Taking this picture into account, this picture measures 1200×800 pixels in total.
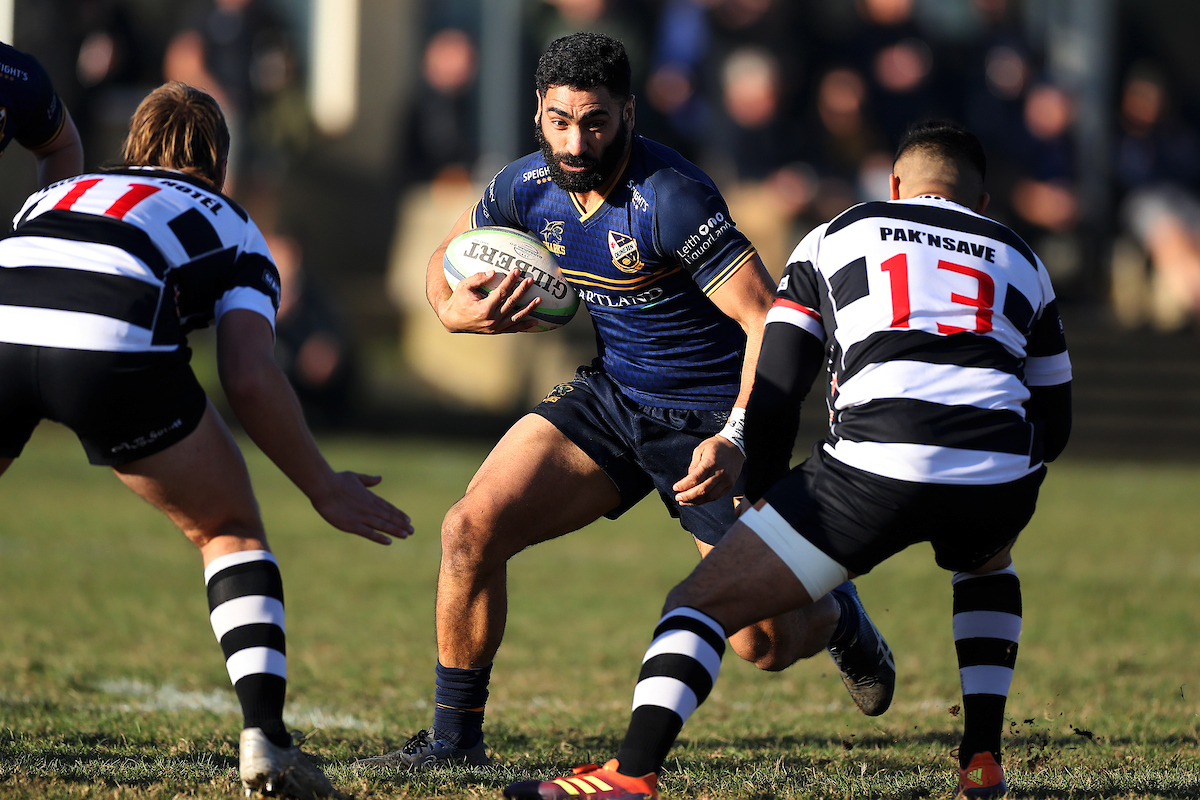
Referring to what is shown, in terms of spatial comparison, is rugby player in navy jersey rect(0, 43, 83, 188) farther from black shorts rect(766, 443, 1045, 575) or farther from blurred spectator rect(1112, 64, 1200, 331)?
blurred spectator rect(1112, 64, 1200, 331)

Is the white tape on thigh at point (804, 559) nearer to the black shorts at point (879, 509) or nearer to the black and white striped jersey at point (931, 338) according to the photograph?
the black shorts at point (879, 509)

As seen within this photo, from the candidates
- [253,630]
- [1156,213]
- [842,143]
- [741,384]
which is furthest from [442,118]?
[253,630]

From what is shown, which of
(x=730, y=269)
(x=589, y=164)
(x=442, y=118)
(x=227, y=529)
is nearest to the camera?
(x=227, y=529)

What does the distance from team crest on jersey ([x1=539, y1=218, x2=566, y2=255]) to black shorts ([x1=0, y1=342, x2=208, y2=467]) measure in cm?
165

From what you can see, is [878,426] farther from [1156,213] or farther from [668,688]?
[1156,213]

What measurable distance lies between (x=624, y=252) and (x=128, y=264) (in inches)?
70.9

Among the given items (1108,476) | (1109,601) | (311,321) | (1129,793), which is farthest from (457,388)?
(1129,793)

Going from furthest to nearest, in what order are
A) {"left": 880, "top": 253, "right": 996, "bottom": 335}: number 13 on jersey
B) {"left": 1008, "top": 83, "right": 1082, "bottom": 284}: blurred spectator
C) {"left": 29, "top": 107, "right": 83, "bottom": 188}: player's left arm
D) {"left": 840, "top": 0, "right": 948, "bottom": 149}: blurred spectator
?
{"left": 1008, "top": 83, "right": 1082, "bottom": 284}: blurred spectator < {"left": 840, "top": 0, "right": 948, "bottom": 149}: blurred spectator < {"left": 29, "top": 107, "right": 83, "bottom": 188}: player's left arm < {"left": 880, "top": 253, "right": 996, "bottom": 335}: number 13 on jersey

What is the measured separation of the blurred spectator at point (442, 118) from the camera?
1769 centimetres

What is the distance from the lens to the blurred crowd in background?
15680mm

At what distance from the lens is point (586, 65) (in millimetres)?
4645

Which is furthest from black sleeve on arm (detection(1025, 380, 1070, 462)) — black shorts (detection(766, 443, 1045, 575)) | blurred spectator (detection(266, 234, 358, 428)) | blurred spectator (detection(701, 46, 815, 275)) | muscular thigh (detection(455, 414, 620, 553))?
Result: blurred spectator (detection(266, 234, 358, 428))

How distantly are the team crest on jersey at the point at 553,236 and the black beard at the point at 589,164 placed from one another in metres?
0.20

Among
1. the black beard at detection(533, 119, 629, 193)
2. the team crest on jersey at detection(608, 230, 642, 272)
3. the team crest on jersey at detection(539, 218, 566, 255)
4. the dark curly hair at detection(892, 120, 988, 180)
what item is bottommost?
the team crest on jersey at detection(608, 230, 642, 272)
